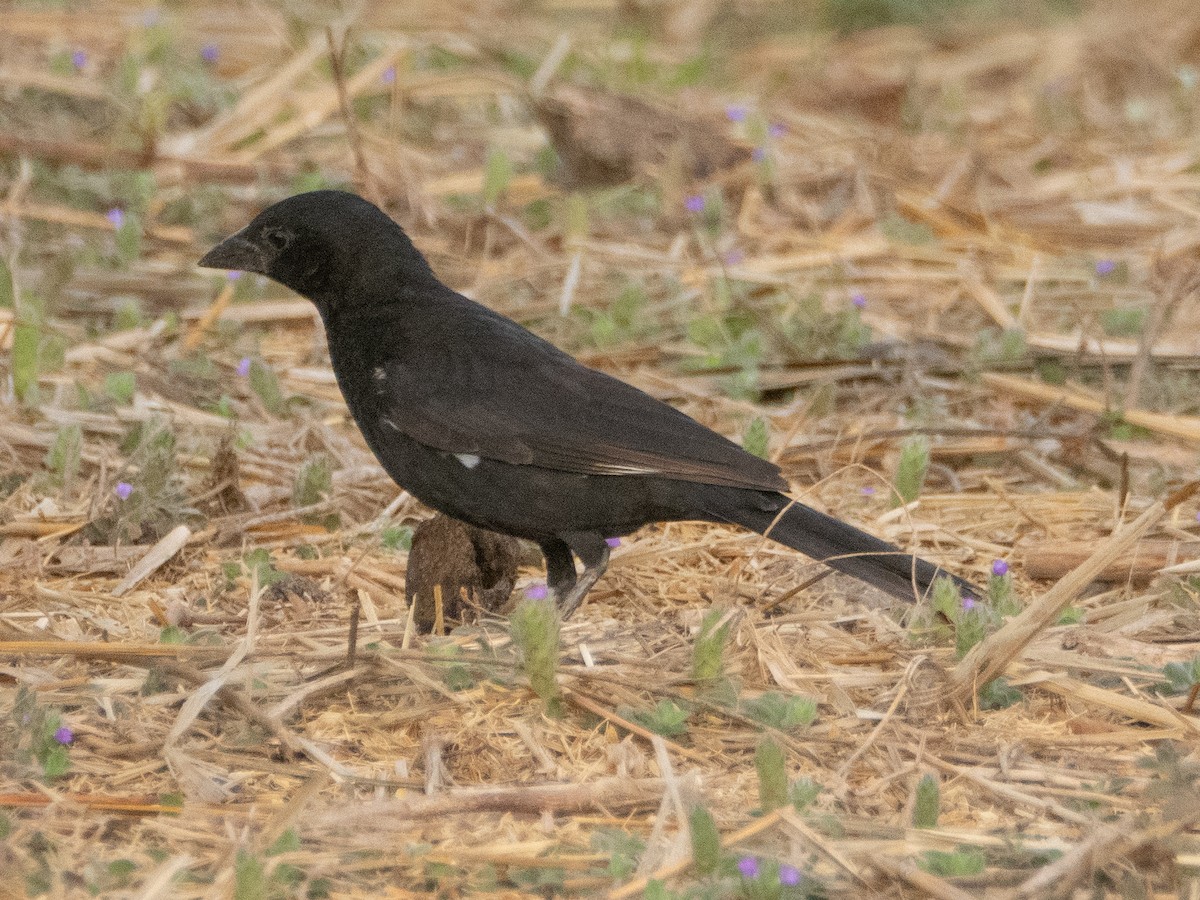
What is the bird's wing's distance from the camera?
13.8ft

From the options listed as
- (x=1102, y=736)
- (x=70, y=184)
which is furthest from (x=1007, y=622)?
(x=70, y=184)

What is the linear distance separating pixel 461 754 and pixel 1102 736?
1.34 meters

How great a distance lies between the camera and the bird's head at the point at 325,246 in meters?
4.74

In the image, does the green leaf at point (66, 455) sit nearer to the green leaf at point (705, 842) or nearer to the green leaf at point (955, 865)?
the green leaf at point (705, 842)

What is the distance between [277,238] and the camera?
4836mm

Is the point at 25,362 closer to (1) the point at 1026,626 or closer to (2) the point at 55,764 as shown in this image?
(2) the point at 55,764

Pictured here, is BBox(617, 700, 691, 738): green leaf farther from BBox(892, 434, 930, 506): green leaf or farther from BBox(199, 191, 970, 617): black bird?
BBox(892, 434, 930, 506): green leaf

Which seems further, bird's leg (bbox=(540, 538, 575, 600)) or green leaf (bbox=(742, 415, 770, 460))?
green leaf (bbox=(742, 415, 770, 460))

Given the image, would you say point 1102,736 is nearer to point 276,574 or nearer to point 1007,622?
point 1007,622

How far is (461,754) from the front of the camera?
350cm

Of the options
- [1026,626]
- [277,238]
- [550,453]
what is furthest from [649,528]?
[1026,626]

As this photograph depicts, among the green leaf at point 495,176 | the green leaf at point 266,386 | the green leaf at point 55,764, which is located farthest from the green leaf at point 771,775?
the green leaf at point 495,176

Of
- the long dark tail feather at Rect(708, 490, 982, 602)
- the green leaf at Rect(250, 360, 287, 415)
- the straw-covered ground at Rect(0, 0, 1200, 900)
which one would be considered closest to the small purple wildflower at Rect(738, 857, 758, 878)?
the straw-covered ground at Rect(0, 0, 1200, 900)

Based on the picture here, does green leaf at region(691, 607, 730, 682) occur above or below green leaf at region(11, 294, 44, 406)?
below
